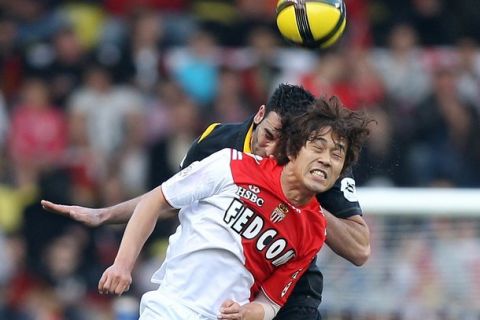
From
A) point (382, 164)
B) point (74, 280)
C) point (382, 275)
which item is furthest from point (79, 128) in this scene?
point (382, 275)

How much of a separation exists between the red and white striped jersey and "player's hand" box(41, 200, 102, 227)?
480 millimetres

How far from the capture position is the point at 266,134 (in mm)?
5754

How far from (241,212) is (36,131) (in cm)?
605

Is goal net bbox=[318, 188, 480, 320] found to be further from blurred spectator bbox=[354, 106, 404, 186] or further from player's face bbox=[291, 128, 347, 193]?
player's face bbox=[291, 128, 347, 193]

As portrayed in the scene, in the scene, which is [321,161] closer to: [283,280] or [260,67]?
Result: [283,280]

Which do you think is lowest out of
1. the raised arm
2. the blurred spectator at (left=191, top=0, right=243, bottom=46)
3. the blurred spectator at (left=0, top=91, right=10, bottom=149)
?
the blurred spectator at (left=0, top=91, right=10, bottom=149)

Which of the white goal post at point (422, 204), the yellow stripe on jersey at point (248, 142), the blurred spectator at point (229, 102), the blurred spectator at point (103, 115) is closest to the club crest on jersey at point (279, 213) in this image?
the yellow stripe on jersey at point (248, 142)

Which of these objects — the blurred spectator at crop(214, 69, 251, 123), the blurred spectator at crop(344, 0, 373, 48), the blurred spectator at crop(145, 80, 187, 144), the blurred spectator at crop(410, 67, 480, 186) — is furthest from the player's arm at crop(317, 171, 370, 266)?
the blurred spectator at crop(344, 0, 373, 48)

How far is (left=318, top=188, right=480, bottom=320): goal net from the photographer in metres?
8.13

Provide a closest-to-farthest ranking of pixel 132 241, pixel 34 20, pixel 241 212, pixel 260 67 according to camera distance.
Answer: pixel 132 241
pixel 241 212
pixel 260 67
pixel 34 20

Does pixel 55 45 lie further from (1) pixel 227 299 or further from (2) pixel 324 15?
(1) pixel 227 299

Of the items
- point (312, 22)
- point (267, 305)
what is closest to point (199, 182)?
point (267, 305)

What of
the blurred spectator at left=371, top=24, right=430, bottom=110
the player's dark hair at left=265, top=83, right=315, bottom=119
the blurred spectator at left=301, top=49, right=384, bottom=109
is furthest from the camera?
the blurred spectator at left=371, top=24, right=430, bottom=110

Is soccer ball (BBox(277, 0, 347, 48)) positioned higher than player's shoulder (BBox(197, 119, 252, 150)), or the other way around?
Answer: soccer ball (BBox(277, 0, 347, 48))
